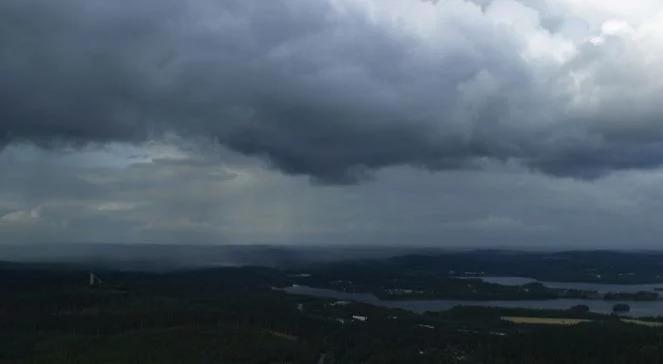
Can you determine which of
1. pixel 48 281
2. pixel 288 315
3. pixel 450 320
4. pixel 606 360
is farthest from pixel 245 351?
pixel 48 281

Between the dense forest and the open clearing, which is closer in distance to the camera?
the dense forest

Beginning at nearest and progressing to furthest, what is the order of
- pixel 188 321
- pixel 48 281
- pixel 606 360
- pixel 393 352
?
pixel 606 360, pixel 393 352, pixel 188 321, pixel 48 281

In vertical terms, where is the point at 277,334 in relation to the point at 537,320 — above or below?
above

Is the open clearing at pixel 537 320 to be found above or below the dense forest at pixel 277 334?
below

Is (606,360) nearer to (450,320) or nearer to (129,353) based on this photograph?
(450,320)

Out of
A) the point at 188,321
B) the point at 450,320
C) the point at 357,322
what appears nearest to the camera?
the point at 188,321

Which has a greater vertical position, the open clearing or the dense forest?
A: the dense forest

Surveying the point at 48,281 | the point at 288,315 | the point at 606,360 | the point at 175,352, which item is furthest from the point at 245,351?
the point at 48,281

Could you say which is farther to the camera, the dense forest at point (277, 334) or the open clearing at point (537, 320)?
the open clearing at point (537, 320)

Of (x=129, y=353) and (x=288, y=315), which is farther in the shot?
(x=288, y=315)

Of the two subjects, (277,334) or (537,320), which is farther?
(537,320)
